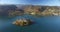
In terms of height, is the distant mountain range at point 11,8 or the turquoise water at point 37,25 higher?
the distant mountain range at point 11,8

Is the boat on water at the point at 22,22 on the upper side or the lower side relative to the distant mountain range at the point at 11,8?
lower

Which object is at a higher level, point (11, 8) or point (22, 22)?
point (11, 8)

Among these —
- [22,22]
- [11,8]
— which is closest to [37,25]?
A: [22,22]

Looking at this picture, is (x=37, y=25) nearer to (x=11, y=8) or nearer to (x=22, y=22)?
(x=22, y=22)

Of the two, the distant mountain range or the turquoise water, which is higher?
the distant mountain range

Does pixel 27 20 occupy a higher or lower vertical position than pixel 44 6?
lower

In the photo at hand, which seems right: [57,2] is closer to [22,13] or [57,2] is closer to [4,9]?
[22,13]

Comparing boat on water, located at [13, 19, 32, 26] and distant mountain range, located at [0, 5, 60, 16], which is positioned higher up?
distant mountain range, located at [0, 5, 60, 16]

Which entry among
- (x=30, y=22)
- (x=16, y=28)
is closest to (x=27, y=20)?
(x=30, y=22)
